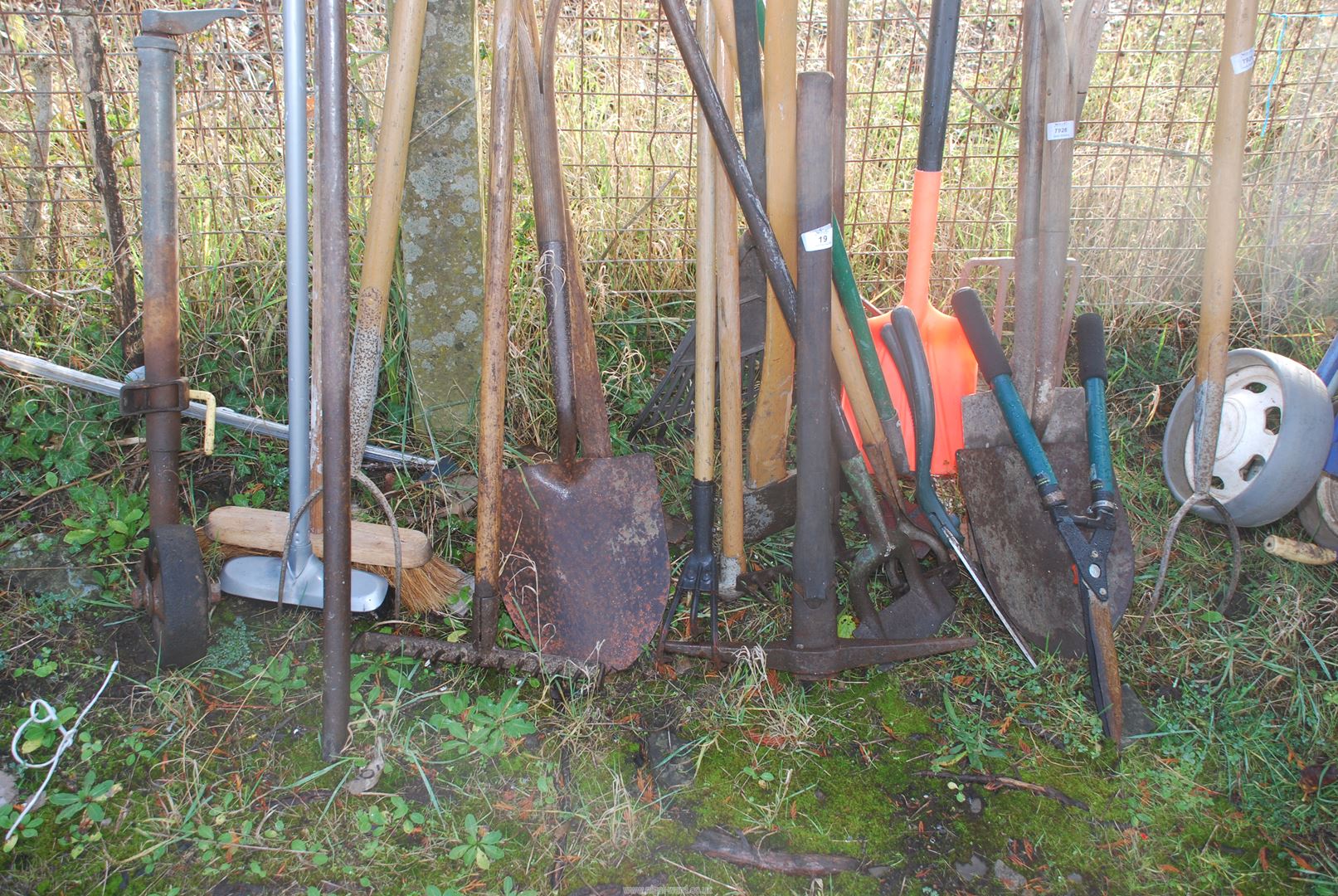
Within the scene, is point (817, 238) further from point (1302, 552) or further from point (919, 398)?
point (1302, 552)

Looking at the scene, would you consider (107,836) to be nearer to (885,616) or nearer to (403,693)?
(403,693)

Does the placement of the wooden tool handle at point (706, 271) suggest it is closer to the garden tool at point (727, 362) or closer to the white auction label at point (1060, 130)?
the garden tool at point (727, 362)

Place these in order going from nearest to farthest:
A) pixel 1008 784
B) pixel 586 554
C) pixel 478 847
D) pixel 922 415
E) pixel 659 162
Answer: pixel 478 847 → pixel 1008 784 → pixel 586 554 → pixel 922 415 → pixel 659 162

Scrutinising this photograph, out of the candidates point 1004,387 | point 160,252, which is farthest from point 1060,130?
point 160,252

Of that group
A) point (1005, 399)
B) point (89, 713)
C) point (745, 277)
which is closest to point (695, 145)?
point (745, 277)

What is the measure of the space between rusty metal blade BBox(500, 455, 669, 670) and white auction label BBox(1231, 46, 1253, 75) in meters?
1.93

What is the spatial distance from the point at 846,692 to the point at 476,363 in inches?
60.5

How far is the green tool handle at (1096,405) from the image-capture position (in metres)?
2.37

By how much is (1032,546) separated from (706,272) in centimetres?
117

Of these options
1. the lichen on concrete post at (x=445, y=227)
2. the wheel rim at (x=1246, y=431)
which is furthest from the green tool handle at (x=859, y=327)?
the lichen on concrete post at (x=445, y=227)

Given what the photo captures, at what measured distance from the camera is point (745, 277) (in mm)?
2723

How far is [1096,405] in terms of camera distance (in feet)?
8.20

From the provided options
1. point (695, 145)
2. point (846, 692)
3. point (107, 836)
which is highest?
point (695, 145)

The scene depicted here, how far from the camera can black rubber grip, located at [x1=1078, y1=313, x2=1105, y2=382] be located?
257 centimetres
